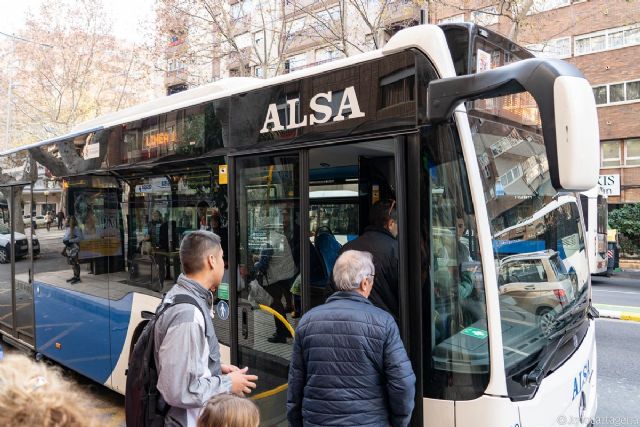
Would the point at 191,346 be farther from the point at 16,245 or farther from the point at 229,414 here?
the point at 16,245

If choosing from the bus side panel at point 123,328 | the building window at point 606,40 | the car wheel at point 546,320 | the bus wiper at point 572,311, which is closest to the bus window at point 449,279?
the car wheel at point 546,320

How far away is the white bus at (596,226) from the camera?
14.9m

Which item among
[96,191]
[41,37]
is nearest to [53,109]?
[41,37]

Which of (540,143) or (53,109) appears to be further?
(53,109)

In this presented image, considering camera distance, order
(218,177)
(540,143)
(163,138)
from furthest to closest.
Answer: (163,138) → (218,177) → (540,143)

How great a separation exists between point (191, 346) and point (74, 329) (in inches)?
151

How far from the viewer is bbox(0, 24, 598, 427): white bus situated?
2381 millimetres

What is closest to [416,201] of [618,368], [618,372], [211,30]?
[618,372]

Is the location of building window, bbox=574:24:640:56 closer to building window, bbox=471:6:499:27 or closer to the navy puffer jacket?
building window, bbox=471:6:499:27

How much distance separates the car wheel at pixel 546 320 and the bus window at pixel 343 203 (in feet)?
3.06

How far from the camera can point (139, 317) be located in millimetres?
4387

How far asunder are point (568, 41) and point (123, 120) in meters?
26.2

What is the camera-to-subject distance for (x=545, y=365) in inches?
98.4

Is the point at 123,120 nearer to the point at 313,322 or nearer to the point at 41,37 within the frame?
the point at 313,322
